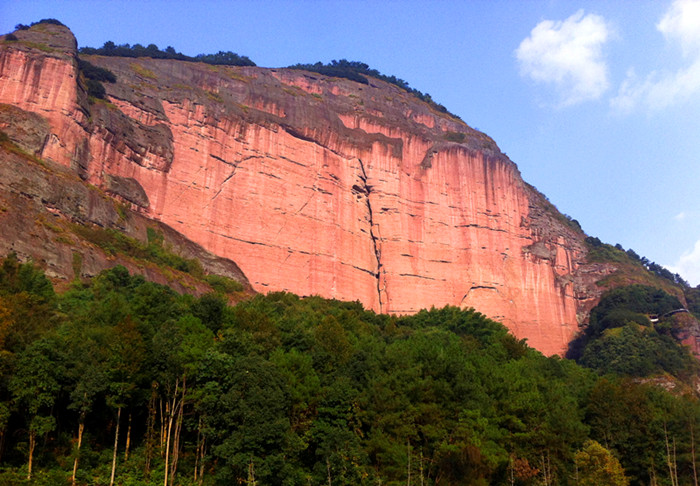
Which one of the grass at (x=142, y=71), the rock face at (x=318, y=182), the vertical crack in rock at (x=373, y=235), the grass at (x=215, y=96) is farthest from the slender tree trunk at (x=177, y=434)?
the grass at (x=142, y=71)

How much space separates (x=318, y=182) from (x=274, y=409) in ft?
111

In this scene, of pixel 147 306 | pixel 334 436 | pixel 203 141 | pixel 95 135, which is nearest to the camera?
pixel 334 436

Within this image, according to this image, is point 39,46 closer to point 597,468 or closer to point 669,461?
point 597,468

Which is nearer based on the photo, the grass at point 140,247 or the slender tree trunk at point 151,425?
the slender tree trunk at point 151,425

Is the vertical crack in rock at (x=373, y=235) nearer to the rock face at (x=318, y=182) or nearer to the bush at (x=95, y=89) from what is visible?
the rock face at (x=318, y=182)

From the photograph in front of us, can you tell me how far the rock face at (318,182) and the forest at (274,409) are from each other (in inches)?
678

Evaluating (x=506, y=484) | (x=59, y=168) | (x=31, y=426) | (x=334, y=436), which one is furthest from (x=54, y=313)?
(x=506, y=484)

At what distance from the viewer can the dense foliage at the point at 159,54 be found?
60.5 meters

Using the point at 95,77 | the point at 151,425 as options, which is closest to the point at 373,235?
the point at 95,77

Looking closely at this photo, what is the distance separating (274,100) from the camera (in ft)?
172

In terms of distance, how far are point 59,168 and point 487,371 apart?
2748 cm

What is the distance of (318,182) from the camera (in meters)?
51.1

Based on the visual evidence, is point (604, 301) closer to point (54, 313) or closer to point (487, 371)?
point (487, 371)

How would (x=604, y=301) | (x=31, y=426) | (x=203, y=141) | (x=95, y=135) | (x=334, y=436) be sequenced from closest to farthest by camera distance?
(x=31, y=426) < (x=334, y=436) < (x=95, y=135) < (x=203, y=141) < (x=604, y=301)
